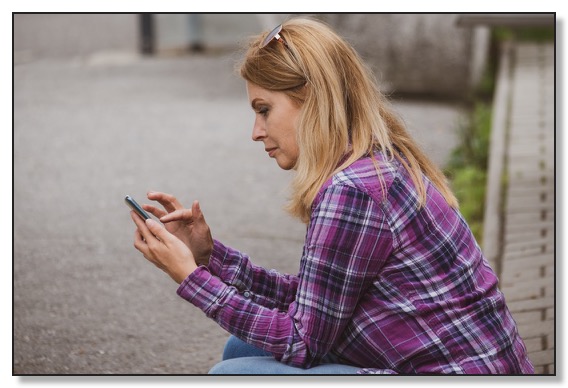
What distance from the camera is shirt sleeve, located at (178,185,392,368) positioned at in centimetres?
212

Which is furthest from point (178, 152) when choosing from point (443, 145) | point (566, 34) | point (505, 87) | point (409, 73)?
point (566, 34)

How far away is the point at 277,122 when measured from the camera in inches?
91.6

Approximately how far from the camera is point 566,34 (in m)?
3.33

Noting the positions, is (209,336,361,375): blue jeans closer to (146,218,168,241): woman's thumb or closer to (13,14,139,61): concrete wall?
(146,218,168,241): woman's thumb

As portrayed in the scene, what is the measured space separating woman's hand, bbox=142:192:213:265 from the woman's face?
28cm

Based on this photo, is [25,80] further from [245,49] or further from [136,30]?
[245,49]

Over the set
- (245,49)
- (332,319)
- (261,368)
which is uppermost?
(245,49)

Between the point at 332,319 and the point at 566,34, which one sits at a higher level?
the point at 566,34

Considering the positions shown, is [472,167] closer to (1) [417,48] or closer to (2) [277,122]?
(1) [417,48]

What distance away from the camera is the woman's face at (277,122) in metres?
2.31

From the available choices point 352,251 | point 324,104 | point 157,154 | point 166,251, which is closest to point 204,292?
point 166,251

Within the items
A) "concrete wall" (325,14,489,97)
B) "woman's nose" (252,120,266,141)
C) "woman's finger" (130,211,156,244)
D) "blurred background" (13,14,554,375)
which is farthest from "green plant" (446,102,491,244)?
"woman's finger" (130,211,156,244)

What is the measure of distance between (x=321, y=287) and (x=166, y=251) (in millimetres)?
400

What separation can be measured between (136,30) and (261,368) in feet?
30.0
